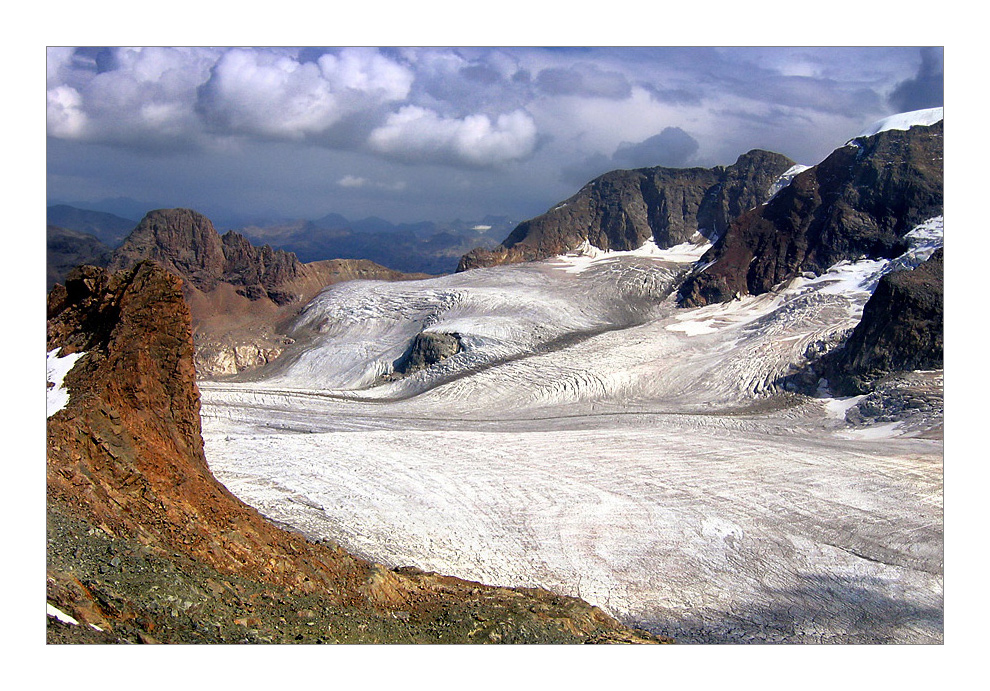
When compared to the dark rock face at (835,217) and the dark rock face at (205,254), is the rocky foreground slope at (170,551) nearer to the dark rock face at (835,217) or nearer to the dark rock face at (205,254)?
the dark rock face at (835,217)

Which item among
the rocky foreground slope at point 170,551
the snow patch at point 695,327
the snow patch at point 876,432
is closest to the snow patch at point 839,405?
the snow patch at point 876,432

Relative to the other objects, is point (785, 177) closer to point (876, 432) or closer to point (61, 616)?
point (876, 432)

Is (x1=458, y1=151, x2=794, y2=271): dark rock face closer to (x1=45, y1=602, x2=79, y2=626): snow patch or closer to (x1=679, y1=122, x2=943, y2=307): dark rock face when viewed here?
(x1=679, y1=122, x2=943, y2=307): dark rock face

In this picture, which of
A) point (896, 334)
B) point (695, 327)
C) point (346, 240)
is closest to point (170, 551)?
point (896, 334)

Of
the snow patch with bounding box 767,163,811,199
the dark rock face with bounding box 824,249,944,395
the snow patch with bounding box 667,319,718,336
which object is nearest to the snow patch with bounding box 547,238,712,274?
the snow patch with bounding box 767,163,811,199

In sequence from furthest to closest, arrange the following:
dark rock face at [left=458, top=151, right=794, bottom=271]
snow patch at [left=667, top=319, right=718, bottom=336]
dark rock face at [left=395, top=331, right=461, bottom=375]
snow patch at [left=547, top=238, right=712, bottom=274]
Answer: dark rock face at [left=458, top=151, right=794, bottom=271] → snow patch at [left=547, top=238, right=712, bottom=274] → dark rock face at [left=395, top=331, right=461, bottom=375] → snow patch at [left=667, top=319, right=718, bottom=336]

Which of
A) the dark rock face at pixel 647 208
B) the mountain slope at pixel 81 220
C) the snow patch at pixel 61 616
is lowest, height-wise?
the snow patch at pixel 61 616
